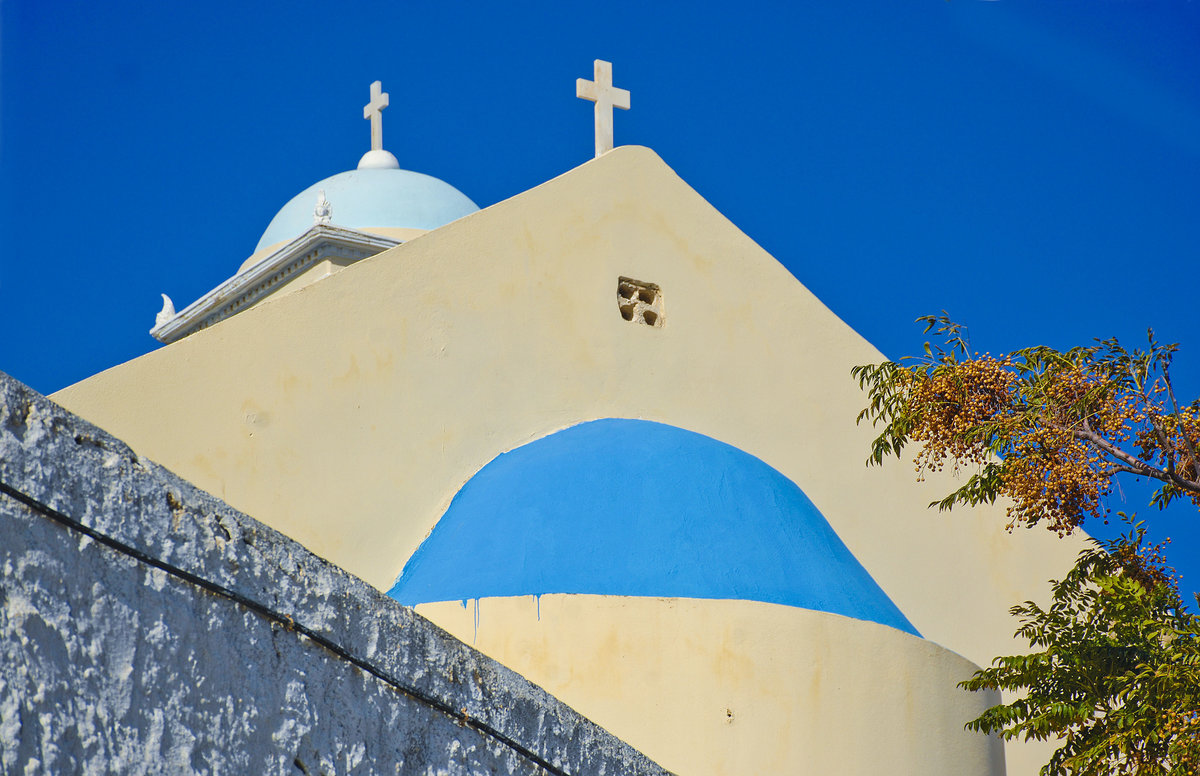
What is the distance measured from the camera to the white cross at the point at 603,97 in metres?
11.0

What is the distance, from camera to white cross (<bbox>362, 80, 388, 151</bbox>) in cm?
1516

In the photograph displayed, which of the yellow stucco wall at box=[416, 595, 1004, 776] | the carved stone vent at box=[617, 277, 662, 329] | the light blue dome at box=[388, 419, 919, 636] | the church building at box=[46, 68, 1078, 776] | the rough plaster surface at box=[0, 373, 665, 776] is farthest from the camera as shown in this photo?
the carved stone vent at box=[617, 277, 662, 329]

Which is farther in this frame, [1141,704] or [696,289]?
[696,289]

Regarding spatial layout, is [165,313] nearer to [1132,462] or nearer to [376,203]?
[376,203]

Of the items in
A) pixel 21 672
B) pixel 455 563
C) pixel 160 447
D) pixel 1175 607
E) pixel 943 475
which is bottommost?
pixel 21 672

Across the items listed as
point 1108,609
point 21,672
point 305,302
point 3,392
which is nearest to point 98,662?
point 21,672

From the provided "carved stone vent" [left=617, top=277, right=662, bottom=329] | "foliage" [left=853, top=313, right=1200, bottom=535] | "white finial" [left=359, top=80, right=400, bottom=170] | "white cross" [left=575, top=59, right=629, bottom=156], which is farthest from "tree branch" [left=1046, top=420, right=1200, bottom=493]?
"white finial" [left=359, top=80, right=400, bottom=170]

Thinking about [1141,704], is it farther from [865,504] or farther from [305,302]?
[305,302]

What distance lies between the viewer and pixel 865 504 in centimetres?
1053

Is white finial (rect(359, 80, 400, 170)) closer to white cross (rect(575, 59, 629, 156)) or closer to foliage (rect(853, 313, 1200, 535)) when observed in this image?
white cross (rect(575, 59, 629, 156))

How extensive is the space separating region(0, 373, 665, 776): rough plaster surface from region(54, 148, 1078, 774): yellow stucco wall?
435 centimetres

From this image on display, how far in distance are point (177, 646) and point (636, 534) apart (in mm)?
5553

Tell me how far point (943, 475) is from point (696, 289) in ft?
7.92

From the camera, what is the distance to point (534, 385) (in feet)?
31.3
